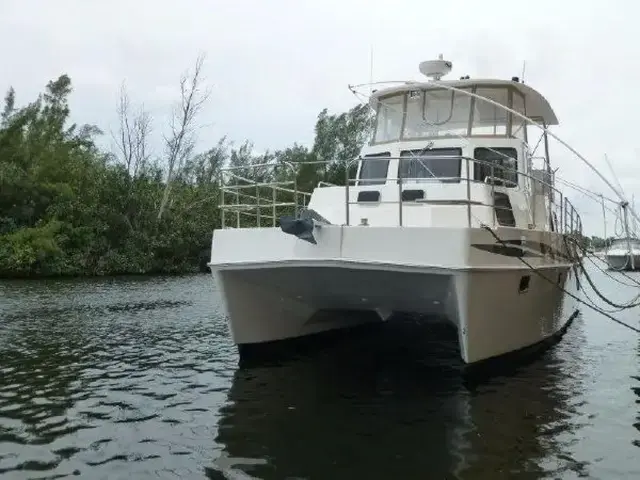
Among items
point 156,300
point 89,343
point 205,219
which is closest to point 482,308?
point 89,343

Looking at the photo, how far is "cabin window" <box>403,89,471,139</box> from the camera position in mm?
11062

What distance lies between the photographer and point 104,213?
1364 inches

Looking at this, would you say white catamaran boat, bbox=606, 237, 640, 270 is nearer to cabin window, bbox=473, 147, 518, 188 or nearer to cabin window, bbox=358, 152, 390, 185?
cabin window, bbox=473, 147, 518, 188

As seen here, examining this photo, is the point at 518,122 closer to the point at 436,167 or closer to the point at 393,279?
the point at 436,167

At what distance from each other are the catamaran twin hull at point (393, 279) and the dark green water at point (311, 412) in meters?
0.65

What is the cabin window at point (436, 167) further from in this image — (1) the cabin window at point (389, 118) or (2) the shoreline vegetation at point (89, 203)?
(2) the shoreline vegetation at point (89, 203)

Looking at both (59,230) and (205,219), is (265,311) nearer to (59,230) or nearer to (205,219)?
(59,230)

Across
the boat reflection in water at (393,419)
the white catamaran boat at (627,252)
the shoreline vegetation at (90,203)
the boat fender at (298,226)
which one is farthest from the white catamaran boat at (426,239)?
the shoreline vegetation at (90,203)

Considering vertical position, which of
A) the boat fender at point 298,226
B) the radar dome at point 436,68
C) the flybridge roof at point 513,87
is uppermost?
the radar dome at point 436,68

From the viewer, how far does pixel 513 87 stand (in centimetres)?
1124

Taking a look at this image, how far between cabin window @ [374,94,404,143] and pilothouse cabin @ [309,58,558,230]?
2cm

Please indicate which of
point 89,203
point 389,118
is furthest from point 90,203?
point 389,118

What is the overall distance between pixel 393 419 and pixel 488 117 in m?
6.09

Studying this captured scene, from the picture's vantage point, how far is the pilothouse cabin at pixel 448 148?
387 inches
